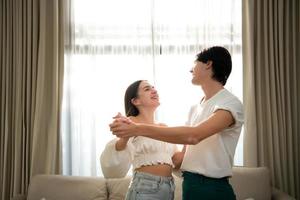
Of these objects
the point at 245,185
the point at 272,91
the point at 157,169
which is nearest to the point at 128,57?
the point at 272,91

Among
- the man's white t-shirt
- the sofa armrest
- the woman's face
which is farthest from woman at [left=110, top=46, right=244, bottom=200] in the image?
the sofa armrest

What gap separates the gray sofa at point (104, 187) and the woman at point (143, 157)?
1125 millimetres

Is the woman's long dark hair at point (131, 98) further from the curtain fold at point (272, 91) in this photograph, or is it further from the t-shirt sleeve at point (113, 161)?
the curtain fold at point (272, 91)

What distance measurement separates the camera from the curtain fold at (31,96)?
3.16 m

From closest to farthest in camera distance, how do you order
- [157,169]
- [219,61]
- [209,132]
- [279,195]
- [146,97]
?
[209,132] < [219,61] < [157,169] < [146,97] < [279,195]

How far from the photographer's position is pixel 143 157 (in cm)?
178

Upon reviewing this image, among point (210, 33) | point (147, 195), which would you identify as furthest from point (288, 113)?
point (147, 195)

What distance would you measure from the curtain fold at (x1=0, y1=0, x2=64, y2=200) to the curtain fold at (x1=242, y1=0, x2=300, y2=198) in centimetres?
179

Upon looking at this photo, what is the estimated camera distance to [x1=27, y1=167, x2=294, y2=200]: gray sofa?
9.20ft

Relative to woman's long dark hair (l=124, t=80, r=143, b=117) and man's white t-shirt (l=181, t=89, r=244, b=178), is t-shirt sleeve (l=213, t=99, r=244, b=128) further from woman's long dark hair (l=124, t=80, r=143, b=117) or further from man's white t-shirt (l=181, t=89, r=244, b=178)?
woman's long dark hair (l=124, t=80, r=143, b=117)

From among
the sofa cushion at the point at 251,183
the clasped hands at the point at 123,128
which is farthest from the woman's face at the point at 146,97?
the sofa cushion at the point at 251,183

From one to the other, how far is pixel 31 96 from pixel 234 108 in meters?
2.30

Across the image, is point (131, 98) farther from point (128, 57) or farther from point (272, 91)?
point (272, 91)

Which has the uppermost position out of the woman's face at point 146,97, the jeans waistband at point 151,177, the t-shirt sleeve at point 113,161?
the woman's face at point 146,97
